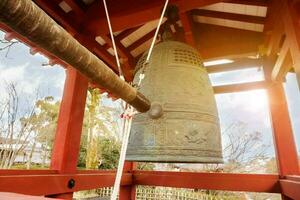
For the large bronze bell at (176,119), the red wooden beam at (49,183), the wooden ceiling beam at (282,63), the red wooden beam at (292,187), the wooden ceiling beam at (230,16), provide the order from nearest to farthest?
1. the large bronze bell at (176,119)
2. the red wooden beam at (49,183)
3. the red wooden beam at (292,187)
4. the wooden ceiling beam at (282,63)
5. the wooden ceiling beam at (230,16)

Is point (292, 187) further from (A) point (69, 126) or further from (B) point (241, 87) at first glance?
(A) point (69, 126)

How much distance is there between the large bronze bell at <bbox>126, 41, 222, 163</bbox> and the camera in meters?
1.33

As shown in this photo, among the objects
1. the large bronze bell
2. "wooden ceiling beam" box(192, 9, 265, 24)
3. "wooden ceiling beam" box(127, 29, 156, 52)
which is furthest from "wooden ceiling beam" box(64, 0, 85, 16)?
"wooden ceiling beam" box(192, 9, 265, 24)

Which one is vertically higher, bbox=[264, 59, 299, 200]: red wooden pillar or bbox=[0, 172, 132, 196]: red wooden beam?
bbox=[264, 59, 299, 200]: red wooden pillar

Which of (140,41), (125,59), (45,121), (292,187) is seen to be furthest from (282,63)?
(45,121)

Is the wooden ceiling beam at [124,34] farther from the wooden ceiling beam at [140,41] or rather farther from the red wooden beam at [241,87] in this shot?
the red wooden beam at [241,87]

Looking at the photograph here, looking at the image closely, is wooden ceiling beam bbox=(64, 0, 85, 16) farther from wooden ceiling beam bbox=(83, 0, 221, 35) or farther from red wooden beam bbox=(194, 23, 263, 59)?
red wooden beam bbox=(194, 23, 263, 59)

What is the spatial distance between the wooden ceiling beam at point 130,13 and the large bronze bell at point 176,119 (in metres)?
0.66

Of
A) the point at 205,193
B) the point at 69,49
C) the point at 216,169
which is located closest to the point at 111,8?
the point at 69,49

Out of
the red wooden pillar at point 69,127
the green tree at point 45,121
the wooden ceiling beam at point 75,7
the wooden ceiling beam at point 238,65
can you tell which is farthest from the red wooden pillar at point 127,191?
the green tree at point 45,121

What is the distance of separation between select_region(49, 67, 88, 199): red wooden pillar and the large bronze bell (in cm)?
97

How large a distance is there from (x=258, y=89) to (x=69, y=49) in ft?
10.1

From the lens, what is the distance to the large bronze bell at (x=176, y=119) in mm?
1333

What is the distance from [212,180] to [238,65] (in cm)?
181
